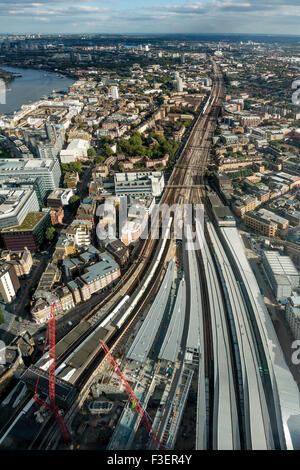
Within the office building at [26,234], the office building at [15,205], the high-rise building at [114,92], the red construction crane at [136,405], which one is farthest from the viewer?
the high-rise building at [114,92]

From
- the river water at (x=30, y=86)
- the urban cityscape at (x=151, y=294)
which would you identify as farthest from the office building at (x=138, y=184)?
the river water at (x=30, y=86)

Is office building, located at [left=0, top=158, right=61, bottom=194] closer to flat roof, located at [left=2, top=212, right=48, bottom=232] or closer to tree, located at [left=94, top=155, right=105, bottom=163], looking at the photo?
flat roof, located at [left=2, top=212, right=48, bottom=232]

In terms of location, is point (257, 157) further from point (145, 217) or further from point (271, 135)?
point (145, 217)

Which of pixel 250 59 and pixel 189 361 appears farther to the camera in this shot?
pixel 250 59

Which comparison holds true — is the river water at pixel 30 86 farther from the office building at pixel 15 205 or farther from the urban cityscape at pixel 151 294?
the office building at pixel 15 205

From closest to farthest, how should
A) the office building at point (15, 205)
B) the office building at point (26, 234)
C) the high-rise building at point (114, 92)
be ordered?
1. the office building at point (26, 234)
2. the office building at point (15, 205)
3. the high-rise building at point (114, 92)

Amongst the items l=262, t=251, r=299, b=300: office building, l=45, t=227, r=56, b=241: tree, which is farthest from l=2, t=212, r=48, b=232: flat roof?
l=262, t=251, r=299, b=300: office building
